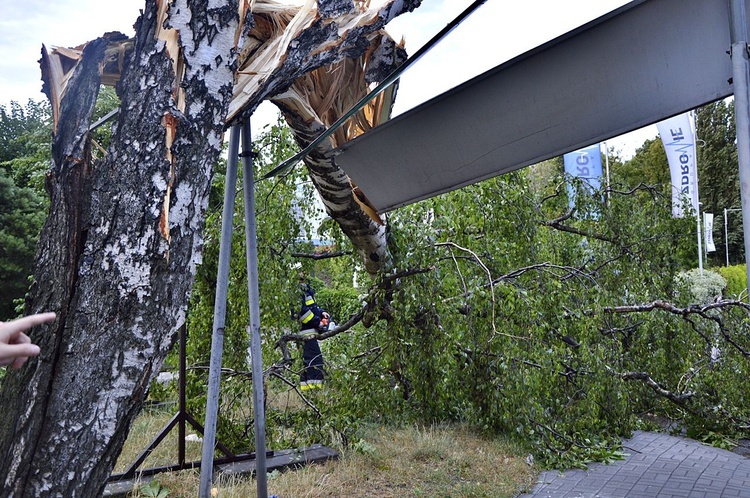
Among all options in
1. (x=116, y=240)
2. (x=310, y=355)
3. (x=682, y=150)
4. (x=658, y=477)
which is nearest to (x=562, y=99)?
(x=116, y=240)

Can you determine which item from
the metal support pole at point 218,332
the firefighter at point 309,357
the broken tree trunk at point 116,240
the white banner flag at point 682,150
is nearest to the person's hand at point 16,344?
the broken tree trunk at point 116,240

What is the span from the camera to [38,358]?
1.87m

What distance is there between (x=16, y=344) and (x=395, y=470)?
368cm

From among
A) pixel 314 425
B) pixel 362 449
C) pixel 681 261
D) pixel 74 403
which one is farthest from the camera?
pixel 681 261

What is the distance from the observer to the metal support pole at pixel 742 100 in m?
1.61

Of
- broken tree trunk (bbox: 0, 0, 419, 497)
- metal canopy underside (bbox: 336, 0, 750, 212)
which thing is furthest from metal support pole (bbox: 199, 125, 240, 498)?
broken tree trunk (bbox: 0, 0, 419, 497)

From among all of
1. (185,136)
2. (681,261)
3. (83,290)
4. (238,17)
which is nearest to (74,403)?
(83,290)

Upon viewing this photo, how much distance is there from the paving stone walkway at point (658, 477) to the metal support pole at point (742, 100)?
3.30 meters

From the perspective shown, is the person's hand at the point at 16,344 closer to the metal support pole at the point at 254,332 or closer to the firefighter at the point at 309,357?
the metal support pole at the point at 254,332

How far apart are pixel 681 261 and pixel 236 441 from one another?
17.7 ft

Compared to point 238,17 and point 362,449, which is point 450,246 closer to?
point 362,449

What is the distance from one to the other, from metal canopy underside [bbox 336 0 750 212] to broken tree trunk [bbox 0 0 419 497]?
1142 millimetres

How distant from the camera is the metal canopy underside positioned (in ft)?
7.22

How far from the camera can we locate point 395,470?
4566 mm
